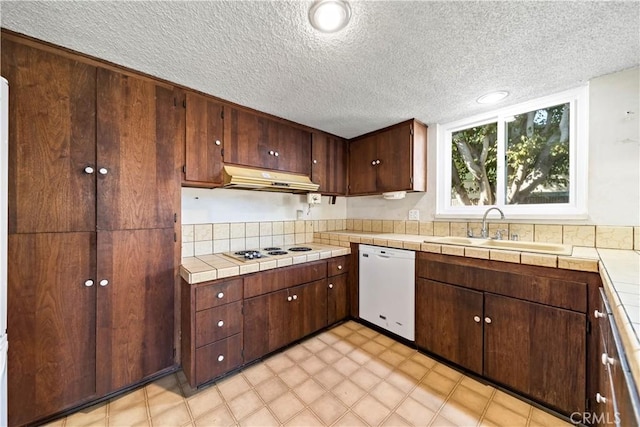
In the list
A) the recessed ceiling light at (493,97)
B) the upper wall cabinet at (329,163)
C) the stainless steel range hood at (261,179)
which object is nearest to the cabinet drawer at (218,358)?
the stainless steel range hood at (261,179)

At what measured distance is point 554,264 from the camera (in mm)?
1422

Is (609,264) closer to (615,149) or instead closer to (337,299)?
(615,149)

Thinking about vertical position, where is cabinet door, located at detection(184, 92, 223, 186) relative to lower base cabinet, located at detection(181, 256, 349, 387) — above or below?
above

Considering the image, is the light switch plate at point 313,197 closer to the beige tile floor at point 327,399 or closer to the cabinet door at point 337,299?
the cabinet door at point 337,299

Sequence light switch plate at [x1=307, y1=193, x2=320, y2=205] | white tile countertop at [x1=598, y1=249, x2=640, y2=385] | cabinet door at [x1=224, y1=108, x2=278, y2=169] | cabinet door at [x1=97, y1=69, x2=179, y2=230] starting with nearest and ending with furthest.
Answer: white tile countertop at [x1=598, y1=249, x2=640, y2=385]
cabinet door at [x1=97, y1=69, x2=179, y2=230]
cabinet door at [x1=224, y1=108, x2=278, y2=169]
light switch plate at [x1=307, y1=193, x2=320, y2=205]

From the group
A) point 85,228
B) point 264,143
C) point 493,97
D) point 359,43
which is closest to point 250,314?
point 85,228

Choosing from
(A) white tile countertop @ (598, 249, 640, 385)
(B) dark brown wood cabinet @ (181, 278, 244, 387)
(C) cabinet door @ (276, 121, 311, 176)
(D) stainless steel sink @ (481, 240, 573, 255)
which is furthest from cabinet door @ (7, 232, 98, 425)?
(D) stainless steel sink @ (481, 240, 573, 255)

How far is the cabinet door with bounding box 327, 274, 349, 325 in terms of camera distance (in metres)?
2.44

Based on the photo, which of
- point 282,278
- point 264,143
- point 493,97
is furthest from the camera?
point 264,143

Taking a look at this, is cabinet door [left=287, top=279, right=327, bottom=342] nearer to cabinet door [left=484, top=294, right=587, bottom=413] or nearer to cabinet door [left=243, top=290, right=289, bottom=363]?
cabinet door [left=243, top=290, right=289, bottom=363]

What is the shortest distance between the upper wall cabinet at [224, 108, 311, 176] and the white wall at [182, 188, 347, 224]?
14.8 inches

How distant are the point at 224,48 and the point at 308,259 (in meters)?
1.66

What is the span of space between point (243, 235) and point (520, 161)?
8.56 feet

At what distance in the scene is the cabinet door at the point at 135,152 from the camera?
60.7 inches
